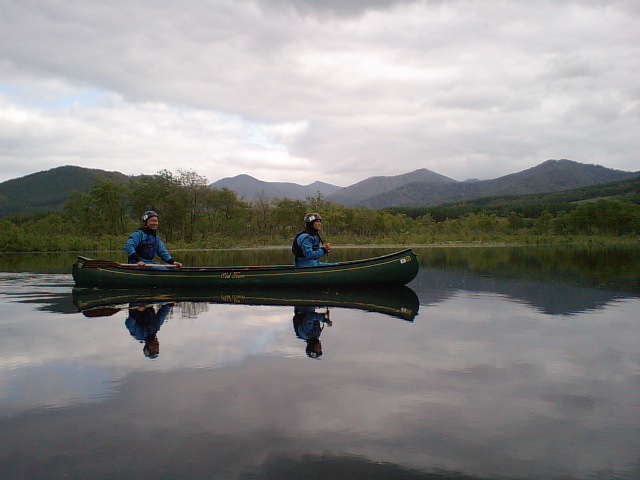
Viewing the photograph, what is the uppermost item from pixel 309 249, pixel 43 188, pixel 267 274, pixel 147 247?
pixel 43 188

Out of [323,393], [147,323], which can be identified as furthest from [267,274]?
[323,393]

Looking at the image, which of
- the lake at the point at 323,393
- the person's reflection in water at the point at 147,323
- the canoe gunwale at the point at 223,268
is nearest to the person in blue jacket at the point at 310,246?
the canoe gunwale at the point at 223,268

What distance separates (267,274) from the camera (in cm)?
1285

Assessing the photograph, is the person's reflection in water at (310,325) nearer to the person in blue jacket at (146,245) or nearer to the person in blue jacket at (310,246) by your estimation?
the person in blue jacket at (310,246)

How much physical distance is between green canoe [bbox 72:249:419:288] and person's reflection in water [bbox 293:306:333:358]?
215cm

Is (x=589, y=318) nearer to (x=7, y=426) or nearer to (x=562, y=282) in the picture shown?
(x=562, y=282)

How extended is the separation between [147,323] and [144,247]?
5364 millimetres

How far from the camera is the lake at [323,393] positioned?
3713mm

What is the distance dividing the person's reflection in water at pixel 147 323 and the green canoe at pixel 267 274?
1.81 meters

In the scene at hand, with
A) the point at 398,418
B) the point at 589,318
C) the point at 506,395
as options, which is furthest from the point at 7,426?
the point at 589,318

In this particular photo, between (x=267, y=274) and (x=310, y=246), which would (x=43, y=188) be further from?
(x=310, y=246)

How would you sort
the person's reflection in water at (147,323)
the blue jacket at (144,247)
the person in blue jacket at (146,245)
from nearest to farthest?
1. the person's reflection in water at (147,323)
2. the person in blue jacket at (146,245)
3. the blue jacket at (144,247)

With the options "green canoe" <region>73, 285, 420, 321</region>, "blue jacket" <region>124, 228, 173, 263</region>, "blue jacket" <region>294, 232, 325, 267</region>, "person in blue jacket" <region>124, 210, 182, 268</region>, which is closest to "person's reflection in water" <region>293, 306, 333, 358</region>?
"green canoe" <region>73, 285, 420, 321</region>

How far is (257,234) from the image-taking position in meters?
57.4
